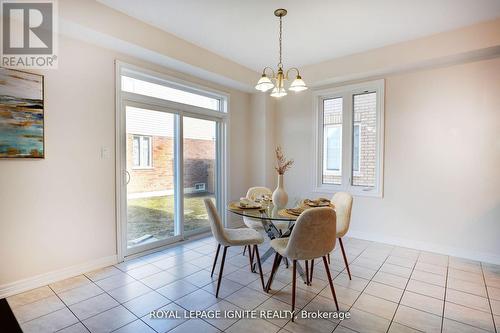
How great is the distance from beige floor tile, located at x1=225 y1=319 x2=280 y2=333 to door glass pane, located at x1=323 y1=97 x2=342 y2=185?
9.76ft

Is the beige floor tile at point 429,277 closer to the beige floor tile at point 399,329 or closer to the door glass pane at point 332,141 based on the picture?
the beige floor tile at point 399,329

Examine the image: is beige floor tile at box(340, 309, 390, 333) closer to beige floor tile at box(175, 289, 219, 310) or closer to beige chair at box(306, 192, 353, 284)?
beige chair at box(306, 192, 353, 284)

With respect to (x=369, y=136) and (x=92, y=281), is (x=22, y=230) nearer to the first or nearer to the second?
(x=92, y=281)

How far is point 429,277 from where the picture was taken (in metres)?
2.78

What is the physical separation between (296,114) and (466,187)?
2776mm

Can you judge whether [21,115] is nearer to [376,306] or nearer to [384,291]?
[376,306]

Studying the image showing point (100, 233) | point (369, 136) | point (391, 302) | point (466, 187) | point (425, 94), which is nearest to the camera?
point (391, 302)

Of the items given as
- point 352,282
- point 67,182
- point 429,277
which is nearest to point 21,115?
point 67,182

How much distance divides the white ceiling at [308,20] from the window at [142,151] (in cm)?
142

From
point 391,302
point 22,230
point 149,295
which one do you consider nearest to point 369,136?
point 391,302

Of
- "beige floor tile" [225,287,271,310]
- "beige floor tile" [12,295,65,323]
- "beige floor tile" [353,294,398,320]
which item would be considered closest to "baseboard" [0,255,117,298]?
"beige floor tile" [12,295,65,323]

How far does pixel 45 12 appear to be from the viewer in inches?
94.0

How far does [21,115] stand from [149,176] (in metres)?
1.48

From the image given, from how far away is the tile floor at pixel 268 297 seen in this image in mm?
1966
